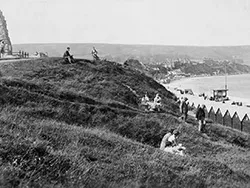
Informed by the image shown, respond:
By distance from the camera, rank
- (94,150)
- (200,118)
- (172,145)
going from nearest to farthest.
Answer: (94,150)
(172,145)
(200,118)

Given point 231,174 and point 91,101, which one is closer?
point 231,174

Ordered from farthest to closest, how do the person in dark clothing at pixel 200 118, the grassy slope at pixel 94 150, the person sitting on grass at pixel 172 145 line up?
the person in dark clothing at pixel 200 118 → the person sitting on grass at pixel 172 145 → the grassy slope at pixel 94 150

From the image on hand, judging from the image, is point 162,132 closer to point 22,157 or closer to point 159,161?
point 159,161

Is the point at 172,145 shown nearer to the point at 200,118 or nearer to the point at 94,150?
the point at 94,150

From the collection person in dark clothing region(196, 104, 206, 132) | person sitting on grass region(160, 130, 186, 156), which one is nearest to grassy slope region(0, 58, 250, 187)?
person sitting on grass region(160, 130, 186, 156)

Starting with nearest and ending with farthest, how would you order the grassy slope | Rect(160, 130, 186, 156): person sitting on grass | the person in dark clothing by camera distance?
the grassy slope → Rect(160, 130, 186, 156): person sitting on grass → the person in dark clothing

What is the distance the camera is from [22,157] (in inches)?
361

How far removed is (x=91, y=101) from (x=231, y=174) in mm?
14917

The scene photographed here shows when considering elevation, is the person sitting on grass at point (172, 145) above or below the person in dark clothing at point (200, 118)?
above

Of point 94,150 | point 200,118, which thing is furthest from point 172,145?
point 200,118

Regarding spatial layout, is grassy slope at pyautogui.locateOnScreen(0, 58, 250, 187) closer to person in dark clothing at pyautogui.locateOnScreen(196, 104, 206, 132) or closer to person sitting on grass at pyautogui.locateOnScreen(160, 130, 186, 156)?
person sitting on grass at pyautogui.locateOnScreen(160, 130, 186, 156)

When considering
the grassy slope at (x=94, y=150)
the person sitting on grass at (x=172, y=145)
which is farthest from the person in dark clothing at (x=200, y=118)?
the person sitting on grass at (x=172, y=145)

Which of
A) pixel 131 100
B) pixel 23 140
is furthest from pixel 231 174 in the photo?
pixel 131 100

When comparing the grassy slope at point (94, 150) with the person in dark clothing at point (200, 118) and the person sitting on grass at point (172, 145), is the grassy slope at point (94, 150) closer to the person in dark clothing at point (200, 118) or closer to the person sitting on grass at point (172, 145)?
the person sitting on grass at point (172, 145)
